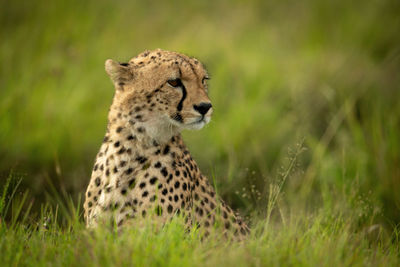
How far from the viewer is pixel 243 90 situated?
6043 mm

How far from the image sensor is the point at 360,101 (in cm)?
631

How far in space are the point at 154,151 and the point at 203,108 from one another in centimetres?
36

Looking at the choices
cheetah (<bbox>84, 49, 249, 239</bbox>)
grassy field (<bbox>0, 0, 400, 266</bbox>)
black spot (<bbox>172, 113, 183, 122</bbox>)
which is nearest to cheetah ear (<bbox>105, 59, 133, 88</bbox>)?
cheetah (<bbox>84, 49, 249, 239</bbox>)

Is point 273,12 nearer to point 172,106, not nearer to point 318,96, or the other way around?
point 318,96

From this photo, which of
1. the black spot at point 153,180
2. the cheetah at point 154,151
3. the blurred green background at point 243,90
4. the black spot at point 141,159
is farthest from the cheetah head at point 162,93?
the blurred green background at point 243,90

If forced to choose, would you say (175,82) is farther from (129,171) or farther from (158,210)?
(158,210)

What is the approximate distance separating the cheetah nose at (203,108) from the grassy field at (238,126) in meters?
0.47

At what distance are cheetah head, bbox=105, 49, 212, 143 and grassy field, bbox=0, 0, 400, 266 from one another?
473 mm

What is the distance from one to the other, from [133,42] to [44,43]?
114 centimetres

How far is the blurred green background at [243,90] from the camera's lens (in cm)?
440

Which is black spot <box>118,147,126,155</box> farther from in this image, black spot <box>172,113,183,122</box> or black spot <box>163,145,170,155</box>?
black spot <box>172,113,183,122</box>

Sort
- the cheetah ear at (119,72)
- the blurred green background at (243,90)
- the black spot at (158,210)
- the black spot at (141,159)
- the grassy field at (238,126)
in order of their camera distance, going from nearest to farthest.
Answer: the grassy field at (238,126) < the black spot at (158,210) < the black spot at (141,159) < the cheetah ear at (119,72) < the blurred green background at (243,90)

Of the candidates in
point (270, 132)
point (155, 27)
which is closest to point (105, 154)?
point (270, 132)

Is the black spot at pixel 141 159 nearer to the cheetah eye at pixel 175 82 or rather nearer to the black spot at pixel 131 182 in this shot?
the black spot at pixel 131 182
